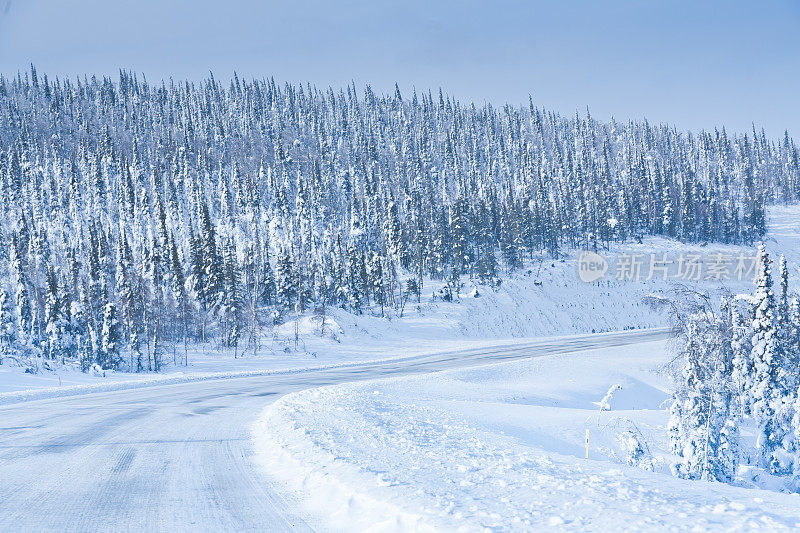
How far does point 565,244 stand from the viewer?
105m

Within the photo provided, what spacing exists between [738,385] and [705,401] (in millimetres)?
4082

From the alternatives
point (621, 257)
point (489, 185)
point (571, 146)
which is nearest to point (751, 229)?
point (621, 257)

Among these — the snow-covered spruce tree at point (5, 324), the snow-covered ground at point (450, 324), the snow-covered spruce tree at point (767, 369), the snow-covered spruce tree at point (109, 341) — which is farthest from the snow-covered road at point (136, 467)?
the snow-covered spruce tree at point (5, 324)

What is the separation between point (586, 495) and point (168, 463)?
7.79 meters

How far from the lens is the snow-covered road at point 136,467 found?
6.74m

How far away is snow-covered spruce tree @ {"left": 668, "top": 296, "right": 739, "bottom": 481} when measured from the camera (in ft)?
49.5

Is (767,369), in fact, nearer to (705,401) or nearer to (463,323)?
(705,401)

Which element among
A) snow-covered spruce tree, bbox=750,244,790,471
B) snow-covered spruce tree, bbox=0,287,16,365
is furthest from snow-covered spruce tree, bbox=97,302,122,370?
snow-covered spruce tree, bbox=750,244,790,471

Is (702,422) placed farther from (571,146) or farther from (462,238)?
(571,146)

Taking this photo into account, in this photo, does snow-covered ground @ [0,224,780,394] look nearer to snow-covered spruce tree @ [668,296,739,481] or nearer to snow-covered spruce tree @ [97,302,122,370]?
snow-covered spruce tree @ [97,302,122,370]

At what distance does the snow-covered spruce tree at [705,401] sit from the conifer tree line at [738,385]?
23mm

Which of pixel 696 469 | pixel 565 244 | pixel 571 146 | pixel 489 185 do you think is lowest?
pixel 696 469

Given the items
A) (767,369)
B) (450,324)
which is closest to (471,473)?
(767,369)

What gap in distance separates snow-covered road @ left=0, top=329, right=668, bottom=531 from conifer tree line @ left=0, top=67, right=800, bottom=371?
1083 inches
